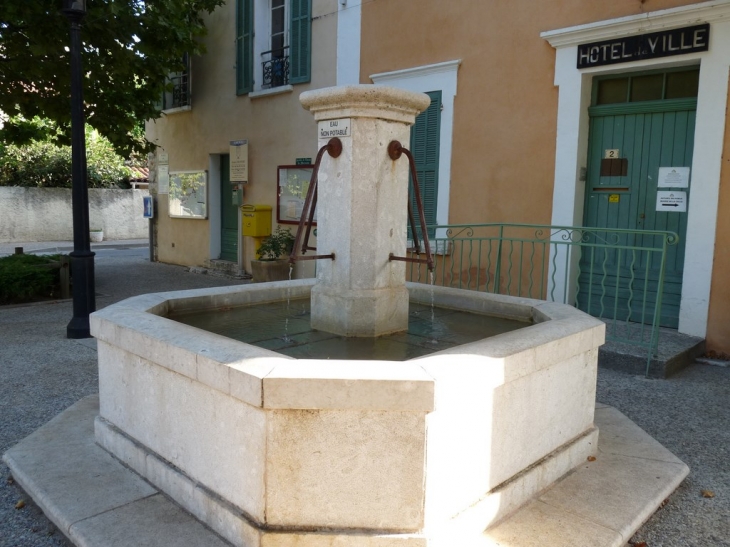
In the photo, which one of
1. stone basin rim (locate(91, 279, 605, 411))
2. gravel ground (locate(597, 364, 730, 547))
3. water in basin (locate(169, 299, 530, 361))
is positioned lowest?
gravel ground (locate(597, 364, 730, 547))

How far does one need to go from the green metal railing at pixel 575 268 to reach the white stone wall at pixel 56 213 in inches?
691

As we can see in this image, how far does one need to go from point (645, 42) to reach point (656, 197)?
1535 mm

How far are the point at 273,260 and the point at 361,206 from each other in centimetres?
636

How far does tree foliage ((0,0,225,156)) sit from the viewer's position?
771cm

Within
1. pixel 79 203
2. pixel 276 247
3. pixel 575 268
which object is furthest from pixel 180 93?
pixel 575 268

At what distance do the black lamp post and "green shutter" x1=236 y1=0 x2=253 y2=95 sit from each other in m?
5.08

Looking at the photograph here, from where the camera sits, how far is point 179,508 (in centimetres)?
291

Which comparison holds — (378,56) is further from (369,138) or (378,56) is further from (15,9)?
(369,138)

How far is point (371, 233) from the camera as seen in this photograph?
12.5 feet

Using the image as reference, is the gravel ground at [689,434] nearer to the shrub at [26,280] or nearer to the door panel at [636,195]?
the door panel at [636,195]

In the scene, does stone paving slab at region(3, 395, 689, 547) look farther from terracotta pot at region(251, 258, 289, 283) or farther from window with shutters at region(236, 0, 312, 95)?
window with shutters at region(236, 0, 312, 95)

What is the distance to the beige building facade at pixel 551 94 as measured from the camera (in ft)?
19.6

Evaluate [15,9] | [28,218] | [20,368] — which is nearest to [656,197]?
[20,368]

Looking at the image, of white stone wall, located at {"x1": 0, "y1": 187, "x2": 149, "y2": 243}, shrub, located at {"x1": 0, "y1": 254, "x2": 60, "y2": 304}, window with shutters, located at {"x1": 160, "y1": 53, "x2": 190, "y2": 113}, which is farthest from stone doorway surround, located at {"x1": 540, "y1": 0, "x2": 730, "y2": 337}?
white stone wall, located at {"x1": 0, "y1": 187, "x2": 149, "y2": 243}
